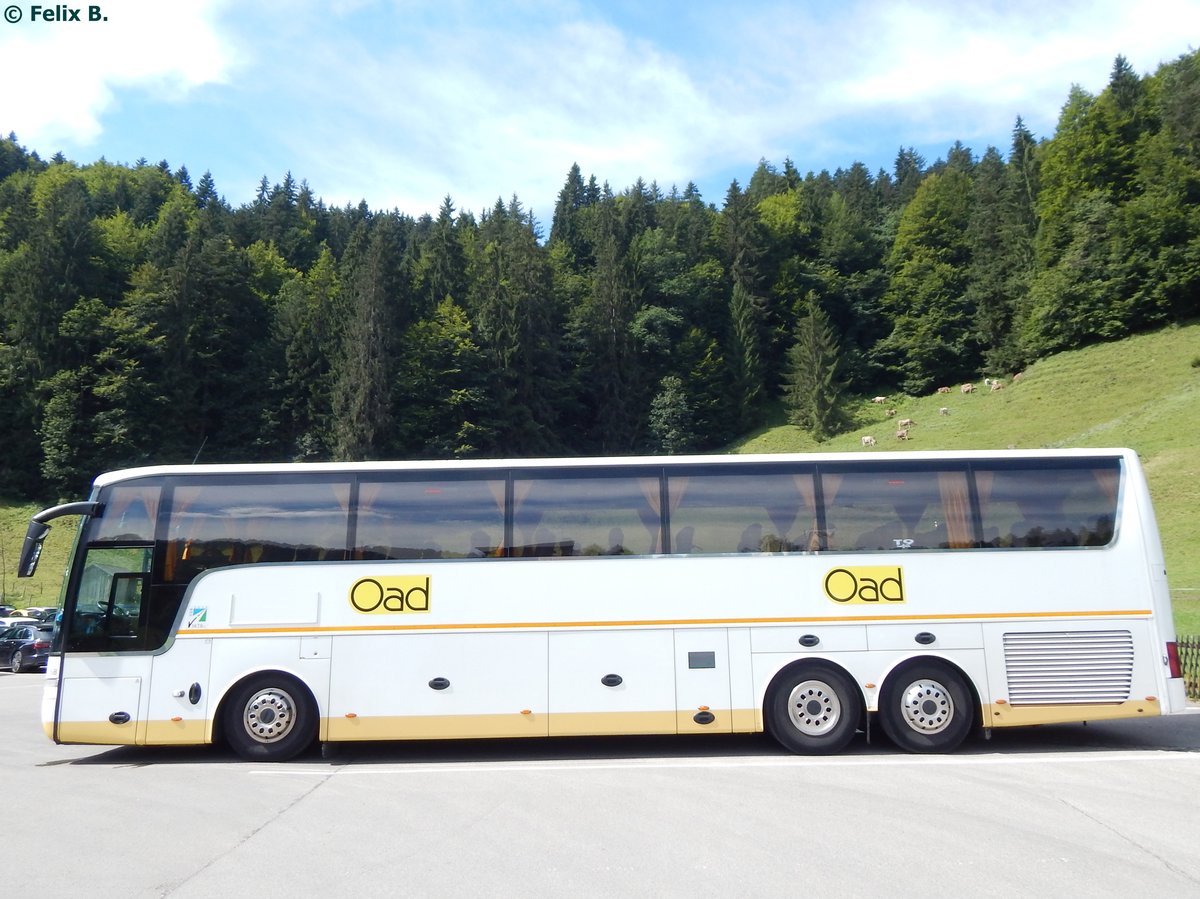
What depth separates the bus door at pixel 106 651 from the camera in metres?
11.1

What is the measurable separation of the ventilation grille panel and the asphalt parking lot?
2.37 feet

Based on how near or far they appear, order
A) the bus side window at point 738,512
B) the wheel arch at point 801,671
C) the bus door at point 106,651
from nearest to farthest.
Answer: the bus door at point 106,651, the wheel arch at point 801,671, the bus side window at point 738,512

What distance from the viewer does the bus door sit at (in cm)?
1108

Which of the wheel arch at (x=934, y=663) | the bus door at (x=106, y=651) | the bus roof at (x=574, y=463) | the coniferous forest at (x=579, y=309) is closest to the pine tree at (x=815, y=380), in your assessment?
the coniferous forest at (x=579, y=309)

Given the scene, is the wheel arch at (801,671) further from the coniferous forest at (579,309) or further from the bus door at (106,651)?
the coniferous forest at (579,309)

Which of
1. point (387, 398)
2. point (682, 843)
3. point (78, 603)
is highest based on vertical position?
point (387, 398)

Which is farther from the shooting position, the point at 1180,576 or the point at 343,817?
the point at 1180,576

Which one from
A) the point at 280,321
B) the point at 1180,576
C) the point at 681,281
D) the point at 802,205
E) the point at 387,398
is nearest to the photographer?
the point at 1180,576

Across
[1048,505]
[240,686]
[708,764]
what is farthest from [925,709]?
[240,686]

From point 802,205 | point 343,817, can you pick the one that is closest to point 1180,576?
point 343,817

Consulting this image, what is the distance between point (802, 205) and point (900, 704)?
339 ft

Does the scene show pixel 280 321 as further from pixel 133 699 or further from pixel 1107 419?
pixel 133 699

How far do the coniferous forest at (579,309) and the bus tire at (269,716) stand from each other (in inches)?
2579

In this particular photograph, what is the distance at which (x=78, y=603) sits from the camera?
1128 centimetres
